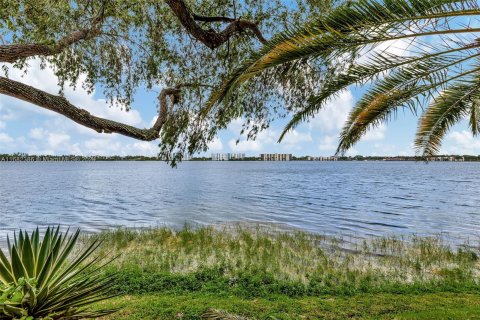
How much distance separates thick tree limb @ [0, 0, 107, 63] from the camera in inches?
241

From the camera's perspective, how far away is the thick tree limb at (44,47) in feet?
20.1

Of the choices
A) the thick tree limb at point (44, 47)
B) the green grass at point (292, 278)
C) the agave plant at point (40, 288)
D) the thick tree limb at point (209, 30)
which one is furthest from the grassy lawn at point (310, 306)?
the thick tree limb at point (209, 30)

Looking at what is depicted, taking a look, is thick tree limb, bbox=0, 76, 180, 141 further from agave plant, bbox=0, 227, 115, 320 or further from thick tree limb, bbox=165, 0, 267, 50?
agave plant, bbox=0, 227, 115, 320

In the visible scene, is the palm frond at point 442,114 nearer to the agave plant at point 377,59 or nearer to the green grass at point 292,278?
the agave plant at point 377,59

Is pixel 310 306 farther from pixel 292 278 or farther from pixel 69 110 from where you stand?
pixel 69 110

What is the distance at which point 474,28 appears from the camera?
4.93 m

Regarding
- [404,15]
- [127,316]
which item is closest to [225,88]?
[404,15]

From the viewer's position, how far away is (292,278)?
9320 mm

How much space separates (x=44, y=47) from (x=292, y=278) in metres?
7.93

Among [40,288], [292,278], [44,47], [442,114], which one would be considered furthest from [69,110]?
[442,114]

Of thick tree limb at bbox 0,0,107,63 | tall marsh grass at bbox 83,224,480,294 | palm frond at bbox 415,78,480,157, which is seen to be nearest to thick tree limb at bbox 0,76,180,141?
thick tree limb at bbox 0,0,107,63

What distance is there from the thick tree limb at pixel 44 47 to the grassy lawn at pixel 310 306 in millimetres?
5063

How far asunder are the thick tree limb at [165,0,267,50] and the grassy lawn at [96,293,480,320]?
5.41 metres

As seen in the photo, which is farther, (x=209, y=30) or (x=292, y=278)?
(x=292, y=278)
